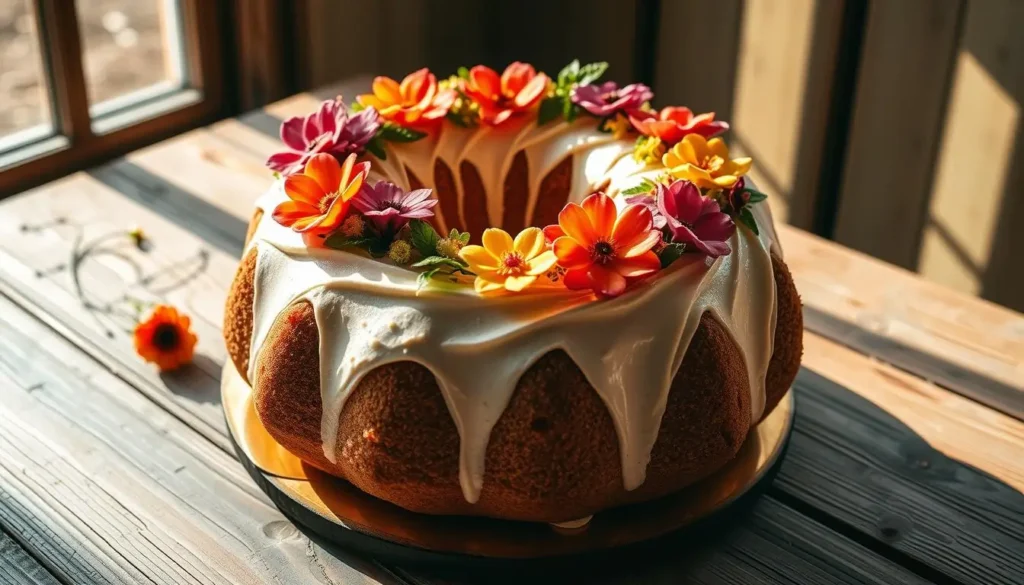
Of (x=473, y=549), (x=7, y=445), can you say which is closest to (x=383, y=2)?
(x=7, y=445)

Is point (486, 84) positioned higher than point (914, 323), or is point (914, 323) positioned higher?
point (486, 84)

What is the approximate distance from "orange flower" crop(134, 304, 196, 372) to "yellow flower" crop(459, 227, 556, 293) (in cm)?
41

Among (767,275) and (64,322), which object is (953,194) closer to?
(767,275)

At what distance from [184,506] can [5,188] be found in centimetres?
91

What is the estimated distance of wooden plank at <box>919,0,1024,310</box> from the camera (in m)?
1.78

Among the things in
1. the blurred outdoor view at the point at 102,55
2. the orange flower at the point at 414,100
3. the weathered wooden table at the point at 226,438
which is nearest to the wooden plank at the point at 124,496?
the weathered wooden table at the point at 226,438

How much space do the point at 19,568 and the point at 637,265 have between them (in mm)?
545

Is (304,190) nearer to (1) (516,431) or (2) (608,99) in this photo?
(1) (516,431)

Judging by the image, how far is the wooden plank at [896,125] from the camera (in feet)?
6.08

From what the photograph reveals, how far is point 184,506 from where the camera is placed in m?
0.96

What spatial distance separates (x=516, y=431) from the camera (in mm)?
822

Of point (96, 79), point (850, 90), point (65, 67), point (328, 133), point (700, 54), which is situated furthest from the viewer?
point (96, 79)

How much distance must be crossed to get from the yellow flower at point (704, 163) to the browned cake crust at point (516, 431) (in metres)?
0.14

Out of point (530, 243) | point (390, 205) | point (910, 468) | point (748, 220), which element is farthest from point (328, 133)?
point (910, 468)
